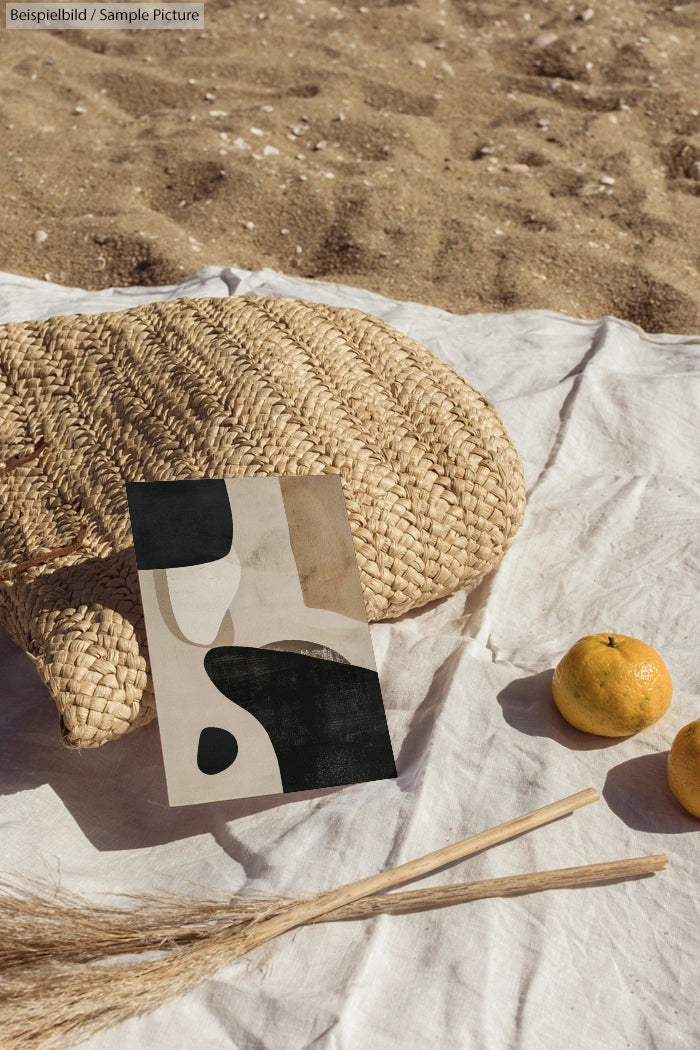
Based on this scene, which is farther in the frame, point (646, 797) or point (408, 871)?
point (646, 797)

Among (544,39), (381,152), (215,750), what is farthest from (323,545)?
(544,39)

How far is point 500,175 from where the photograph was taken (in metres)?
3.05

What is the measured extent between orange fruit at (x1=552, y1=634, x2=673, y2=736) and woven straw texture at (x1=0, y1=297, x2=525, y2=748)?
0.96ft

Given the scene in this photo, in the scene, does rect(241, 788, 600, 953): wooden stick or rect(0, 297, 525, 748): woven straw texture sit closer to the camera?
rect(241, 788, 600, 953): wooden stick

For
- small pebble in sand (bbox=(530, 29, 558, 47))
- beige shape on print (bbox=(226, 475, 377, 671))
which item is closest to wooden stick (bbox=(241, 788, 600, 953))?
beige shape on print (bbox=(226, 475, 377, 671))

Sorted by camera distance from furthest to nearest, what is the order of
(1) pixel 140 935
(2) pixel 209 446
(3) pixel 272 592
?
(2) pixel 209 446
(3) pixel 272 592
(1) pixel 140 935

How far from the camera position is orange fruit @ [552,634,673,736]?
1262 millimetres

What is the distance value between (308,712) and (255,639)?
121 mm

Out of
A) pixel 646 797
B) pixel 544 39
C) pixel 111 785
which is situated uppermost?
pixel 544 39

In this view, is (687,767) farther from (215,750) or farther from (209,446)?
(209,446)

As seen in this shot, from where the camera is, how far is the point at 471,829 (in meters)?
1.22

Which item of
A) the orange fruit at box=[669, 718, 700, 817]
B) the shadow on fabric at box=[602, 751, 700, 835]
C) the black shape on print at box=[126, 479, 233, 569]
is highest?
the black shape on print at box=[126, 479, 233, 569]

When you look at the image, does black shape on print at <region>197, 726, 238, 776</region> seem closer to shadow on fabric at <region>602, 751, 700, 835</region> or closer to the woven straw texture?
the woven straw texture

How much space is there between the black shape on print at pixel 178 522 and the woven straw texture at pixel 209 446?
0.21 feet
